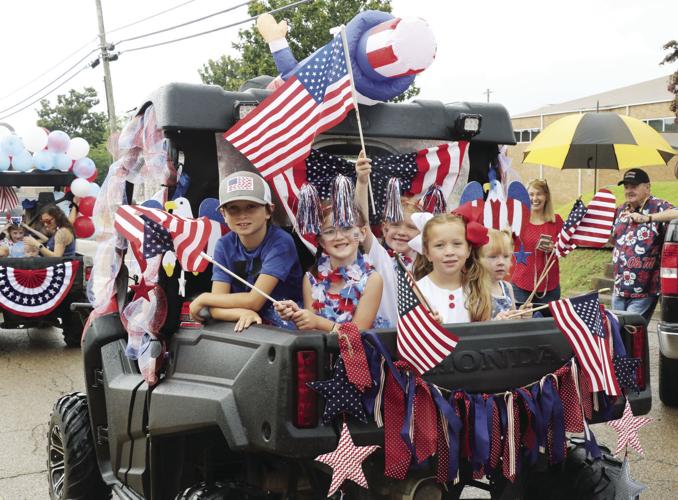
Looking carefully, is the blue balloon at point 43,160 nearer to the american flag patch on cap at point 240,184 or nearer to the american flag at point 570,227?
the american flag patch on cap at point 240,184

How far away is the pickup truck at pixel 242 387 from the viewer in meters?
2.71

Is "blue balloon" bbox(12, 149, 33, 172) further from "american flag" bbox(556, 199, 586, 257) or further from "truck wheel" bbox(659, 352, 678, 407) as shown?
"american flag" bbox(556, 199, 586, 257)

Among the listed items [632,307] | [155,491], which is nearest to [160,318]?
[155,491]

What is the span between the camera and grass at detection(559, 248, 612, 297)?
43.6 feet

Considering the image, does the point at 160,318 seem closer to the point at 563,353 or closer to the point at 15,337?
the point at 563,353

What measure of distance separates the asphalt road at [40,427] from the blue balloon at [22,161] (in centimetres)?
226

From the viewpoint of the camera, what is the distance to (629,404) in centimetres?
320

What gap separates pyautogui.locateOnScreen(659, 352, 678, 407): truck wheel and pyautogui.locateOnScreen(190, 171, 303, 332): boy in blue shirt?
3874mm

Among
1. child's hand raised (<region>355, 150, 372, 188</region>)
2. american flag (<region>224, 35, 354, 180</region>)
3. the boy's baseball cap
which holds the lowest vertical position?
the boy's baseball cap

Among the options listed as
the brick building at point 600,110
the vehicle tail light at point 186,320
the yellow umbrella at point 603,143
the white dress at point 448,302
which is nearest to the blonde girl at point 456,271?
the white dress at point 448,302

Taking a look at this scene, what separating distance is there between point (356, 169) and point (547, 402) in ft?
4.55

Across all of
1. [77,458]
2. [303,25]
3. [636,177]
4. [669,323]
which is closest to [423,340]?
[77,458]

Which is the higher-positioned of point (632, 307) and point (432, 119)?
point (432, 119)

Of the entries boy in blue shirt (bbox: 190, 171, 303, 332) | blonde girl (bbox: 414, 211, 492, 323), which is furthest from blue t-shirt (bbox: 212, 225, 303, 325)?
blonde girl (bbox: 414, 211, 492, 323)
